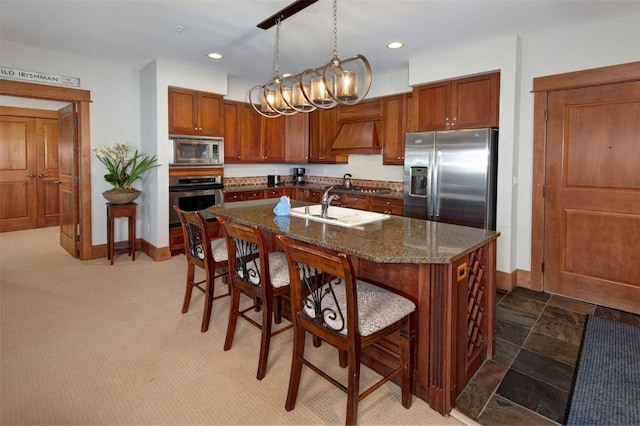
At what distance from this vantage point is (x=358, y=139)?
17.6 feet

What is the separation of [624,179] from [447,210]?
1.53 metres

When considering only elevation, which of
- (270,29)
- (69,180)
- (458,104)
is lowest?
(69,180)

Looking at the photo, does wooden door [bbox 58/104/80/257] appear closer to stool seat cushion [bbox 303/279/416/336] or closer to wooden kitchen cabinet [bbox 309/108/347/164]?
wooden kitchen cabinet [bbox 309/108/347/164]

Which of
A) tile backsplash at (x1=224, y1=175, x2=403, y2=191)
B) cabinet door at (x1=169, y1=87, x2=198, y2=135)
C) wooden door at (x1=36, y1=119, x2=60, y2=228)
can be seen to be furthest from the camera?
wooden door at (x1=36, y1=119, x2=60, y2=228)

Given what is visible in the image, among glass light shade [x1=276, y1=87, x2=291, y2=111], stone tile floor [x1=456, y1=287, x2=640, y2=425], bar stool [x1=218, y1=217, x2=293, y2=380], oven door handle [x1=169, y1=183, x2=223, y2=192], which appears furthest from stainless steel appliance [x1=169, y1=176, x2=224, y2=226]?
stone tile floor [x1=456, y1=287, x2=640, y2=425]

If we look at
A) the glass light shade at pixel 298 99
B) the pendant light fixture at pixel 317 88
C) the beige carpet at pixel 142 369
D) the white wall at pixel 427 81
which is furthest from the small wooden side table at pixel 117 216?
the glass light shade at pixel 298 99

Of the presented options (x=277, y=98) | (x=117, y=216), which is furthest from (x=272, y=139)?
(x=277, y=98)

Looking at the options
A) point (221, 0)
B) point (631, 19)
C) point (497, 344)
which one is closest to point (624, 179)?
point (631, 19)

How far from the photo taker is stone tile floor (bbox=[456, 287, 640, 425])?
6.38 feet

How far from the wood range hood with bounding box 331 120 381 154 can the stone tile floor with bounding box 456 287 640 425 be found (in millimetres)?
2671

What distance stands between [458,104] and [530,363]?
8.90ft

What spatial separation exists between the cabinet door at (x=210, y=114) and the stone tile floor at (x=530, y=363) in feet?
13.5

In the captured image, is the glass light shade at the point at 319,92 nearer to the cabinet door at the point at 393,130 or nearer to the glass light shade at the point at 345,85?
the glass light shade at the point at 345,85

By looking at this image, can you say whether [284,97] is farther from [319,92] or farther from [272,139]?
[272,139]
